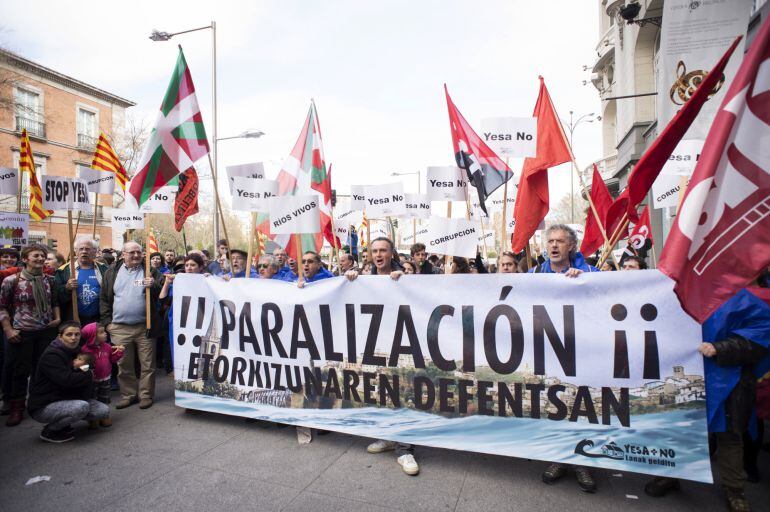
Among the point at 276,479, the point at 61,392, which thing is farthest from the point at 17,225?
the point at 276,479

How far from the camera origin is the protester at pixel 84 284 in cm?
564

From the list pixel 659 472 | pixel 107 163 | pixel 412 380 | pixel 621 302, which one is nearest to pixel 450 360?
pixel 412 380

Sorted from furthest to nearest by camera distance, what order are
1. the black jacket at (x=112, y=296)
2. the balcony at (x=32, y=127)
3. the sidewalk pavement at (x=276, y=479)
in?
the balcony at (x=32, y=127), the black jacket at (x=112, y=296), the sidewalk pavement at (x=276, y=479)

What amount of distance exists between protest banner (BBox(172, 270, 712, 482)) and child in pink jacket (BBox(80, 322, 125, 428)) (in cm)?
117

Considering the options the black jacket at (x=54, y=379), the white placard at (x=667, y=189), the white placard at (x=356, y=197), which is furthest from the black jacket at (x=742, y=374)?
the white placard at (x=356, y=197)

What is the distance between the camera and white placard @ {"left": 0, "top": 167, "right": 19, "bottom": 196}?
7.12 meters

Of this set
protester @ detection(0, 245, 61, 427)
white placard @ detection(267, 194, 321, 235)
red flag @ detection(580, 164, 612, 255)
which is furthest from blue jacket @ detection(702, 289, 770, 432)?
protester @ detection(0, 245, 61, 427)

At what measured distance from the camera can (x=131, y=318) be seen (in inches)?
212

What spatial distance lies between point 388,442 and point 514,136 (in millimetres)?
3248

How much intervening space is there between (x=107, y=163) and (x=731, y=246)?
771cm

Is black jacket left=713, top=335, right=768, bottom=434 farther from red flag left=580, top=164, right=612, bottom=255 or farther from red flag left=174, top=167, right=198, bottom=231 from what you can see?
red flag left=174, top=167, right=198, bottom=231

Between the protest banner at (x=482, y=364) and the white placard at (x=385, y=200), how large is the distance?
9.95ft

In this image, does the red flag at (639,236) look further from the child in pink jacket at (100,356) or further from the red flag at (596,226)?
the child in pink jacket at (100,356)

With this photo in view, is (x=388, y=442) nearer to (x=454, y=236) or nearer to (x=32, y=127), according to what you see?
(x=454, y=236)
